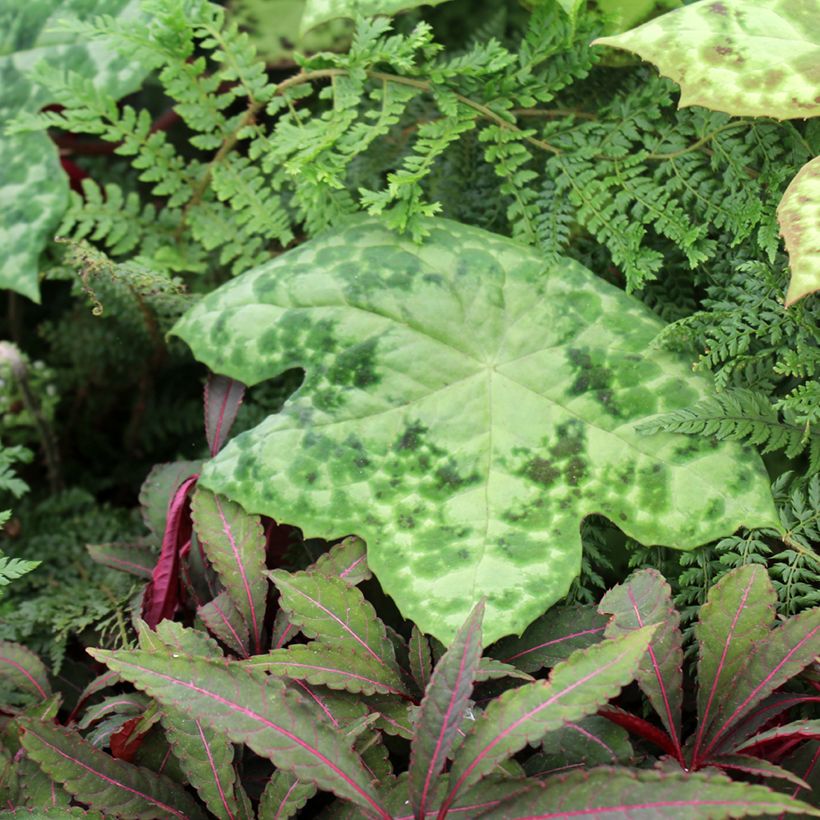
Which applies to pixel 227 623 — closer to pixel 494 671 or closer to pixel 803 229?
pixel 494 671

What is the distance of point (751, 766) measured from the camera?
742 mm

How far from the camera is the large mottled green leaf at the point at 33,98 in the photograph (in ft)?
3.95

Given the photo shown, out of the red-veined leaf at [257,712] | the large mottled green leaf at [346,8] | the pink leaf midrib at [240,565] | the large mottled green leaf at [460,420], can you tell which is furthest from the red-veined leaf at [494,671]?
the large mottled green leaf at [346,8]

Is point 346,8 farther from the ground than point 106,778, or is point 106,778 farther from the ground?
point 346,8

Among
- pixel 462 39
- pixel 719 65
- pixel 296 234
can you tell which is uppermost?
pixel 719 65

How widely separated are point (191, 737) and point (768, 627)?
57cm

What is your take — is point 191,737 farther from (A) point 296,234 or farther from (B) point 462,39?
(B) point 462,39

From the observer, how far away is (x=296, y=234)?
4.37 feet

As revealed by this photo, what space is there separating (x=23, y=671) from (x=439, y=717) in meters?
0.54

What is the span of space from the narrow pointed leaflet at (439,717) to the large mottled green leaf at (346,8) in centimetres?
76

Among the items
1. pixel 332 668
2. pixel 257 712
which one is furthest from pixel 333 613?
pixel 257 712

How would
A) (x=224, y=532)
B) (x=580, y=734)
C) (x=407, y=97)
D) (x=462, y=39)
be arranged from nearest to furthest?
1. (x=580, y=734)
2. (x=224, y=532)
3. (x=407, y=97)
4. (x=462, y=39)

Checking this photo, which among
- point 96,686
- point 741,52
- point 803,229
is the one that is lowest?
point 96,686

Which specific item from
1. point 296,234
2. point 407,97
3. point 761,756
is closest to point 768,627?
point 761,756
